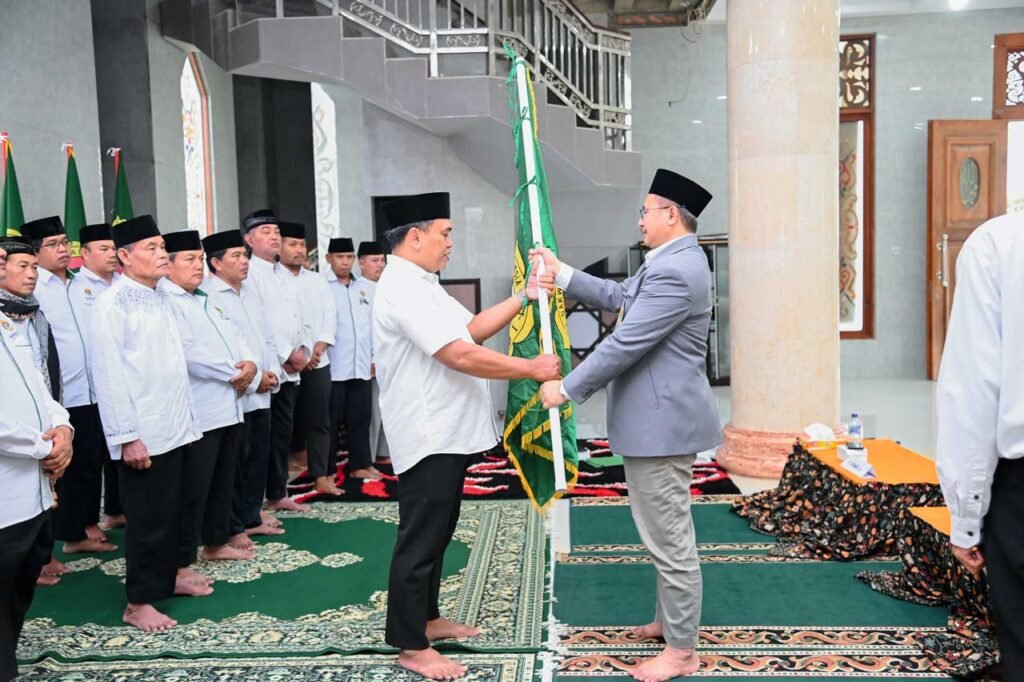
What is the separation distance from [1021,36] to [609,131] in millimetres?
5331

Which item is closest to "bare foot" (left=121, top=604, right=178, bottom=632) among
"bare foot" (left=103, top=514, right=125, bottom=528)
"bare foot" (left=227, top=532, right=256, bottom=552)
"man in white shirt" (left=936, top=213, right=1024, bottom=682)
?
"bare foot" (left=227, top=532, right=256, bottom=552)

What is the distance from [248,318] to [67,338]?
907 mm

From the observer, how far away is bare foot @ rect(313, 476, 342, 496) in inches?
214

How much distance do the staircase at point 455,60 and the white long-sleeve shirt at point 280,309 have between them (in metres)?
2.39

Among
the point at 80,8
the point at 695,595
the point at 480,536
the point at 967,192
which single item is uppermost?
the point at 80,8

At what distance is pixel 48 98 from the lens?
5.76 meters

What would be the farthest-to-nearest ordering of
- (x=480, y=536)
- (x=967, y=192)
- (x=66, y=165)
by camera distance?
(x=967, y=192) → (x=66, y=165) → (x=480, y=536)

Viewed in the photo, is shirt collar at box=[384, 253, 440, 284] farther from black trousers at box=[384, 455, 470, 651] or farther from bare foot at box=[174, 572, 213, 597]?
bare foot at box=[174, 572, 213, 597]

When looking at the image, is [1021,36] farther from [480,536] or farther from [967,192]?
[480,536]

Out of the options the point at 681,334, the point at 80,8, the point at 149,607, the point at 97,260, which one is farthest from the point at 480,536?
the point at 80,8

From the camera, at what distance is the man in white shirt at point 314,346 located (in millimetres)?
5473

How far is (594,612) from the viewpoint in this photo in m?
3.46

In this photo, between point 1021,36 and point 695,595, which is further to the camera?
point 1021,36

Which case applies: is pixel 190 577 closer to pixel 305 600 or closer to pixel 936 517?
pixel 305 600
